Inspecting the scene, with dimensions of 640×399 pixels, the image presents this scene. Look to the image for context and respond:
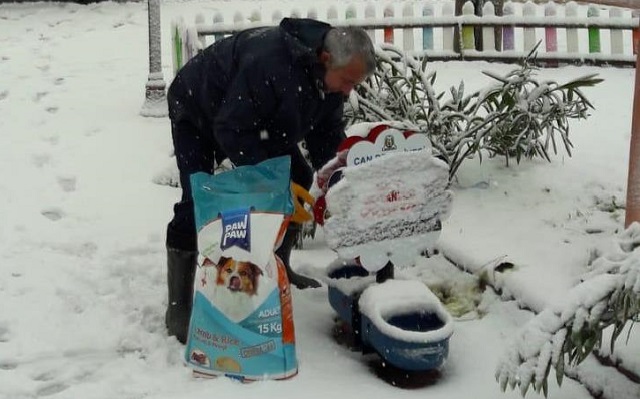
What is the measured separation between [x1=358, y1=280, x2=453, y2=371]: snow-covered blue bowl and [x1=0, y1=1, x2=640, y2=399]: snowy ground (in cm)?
13

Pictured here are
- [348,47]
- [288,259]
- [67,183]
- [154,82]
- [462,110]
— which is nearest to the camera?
[348,47]

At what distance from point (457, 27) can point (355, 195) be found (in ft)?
20.8

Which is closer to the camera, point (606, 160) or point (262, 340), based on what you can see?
point (262, 340)

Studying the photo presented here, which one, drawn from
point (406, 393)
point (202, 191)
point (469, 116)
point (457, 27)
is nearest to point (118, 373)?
point (202, 191)

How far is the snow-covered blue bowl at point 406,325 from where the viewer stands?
3469 millimetres

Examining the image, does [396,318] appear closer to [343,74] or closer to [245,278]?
[245,278]

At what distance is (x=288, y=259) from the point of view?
443 cm

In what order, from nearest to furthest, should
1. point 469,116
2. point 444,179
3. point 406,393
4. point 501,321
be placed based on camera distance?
point 406,393
point 444,179
point 501,321
point 469,116

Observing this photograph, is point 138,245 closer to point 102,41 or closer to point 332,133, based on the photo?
point 332,133

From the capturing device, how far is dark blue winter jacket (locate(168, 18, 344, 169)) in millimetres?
3520

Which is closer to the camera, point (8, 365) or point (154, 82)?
point (8, 365)

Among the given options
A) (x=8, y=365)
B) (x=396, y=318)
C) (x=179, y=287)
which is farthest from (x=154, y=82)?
(x=396, y=318)

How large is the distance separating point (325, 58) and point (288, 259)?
4.08 ft

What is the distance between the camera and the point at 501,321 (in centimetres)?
407
